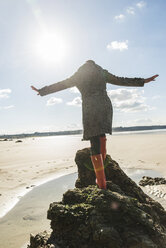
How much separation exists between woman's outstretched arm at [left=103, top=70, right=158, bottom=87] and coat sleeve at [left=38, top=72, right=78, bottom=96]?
0.64 meters

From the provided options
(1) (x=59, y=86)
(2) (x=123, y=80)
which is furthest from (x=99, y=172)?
(2) (x=123, y=80)

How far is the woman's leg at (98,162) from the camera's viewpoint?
3314mm

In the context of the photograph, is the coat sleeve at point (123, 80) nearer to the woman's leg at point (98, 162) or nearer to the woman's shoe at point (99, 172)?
the woman's leg at point (98, 162)

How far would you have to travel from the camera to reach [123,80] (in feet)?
13.0

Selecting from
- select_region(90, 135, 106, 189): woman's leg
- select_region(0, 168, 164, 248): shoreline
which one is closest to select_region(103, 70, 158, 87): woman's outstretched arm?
select_region(90, 135, 106, 189): woman's leg

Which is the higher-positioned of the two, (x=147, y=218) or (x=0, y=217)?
(x=147, y=218)

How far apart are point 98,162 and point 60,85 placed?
163 cm

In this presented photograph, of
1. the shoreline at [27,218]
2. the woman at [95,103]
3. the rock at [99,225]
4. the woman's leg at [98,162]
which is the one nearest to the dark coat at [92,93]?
the woman at [95,103]

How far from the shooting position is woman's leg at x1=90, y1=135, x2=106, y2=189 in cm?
331

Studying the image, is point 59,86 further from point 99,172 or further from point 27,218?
point 27,218

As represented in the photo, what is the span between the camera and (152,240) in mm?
2414

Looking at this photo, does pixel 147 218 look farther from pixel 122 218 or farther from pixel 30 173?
pixel 30 173

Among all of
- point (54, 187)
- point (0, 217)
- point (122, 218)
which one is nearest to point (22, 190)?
point (54, 187)

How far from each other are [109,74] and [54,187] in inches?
176
